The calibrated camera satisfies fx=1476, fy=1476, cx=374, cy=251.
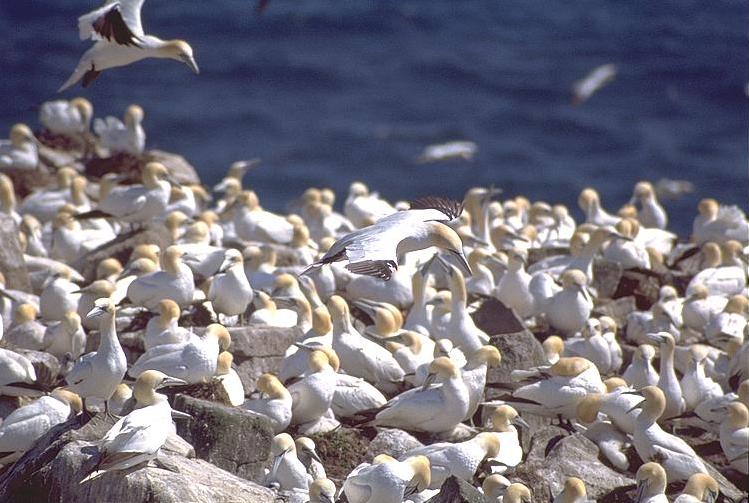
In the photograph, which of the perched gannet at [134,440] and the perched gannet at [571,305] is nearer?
the perched gannet at [134,440]

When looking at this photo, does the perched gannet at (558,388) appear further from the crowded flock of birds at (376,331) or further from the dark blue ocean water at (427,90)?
the dark blue ocean water at (427,90)

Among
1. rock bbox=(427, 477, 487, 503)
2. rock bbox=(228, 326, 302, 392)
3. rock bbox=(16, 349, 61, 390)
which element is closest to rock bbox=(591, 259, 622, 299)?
rock bbox=(228, 326, 302, 392)

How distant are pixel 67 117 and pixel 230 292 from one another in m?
8.56

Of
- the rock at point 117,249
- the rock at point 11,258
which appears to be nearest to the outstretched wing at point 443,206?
the rock at point 117,249

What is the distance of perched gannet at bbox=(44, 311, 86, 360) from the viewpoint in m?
11.0

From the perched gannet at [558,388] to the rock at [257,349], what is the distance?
176cm

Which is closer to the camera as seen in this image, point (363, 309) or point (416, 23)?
point (363, 309)

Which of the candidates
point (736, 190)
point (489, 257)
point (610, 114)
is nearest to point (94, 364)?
point (489, 257)

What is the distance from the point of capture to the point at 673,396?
1091 centimetres

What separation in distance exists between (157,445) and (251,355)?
3011mm

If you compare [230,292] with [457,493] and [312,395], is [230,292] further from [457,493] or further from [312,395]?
[457,493]

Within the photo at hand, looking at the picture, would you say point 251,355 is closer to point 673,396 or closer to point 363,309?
point 363,309

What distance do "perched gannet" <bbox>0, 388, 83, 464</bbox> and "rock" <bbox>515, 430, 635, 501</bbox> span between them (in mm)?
2927

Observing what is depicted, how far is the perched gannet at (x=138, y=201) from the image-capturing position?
14.1 metres
